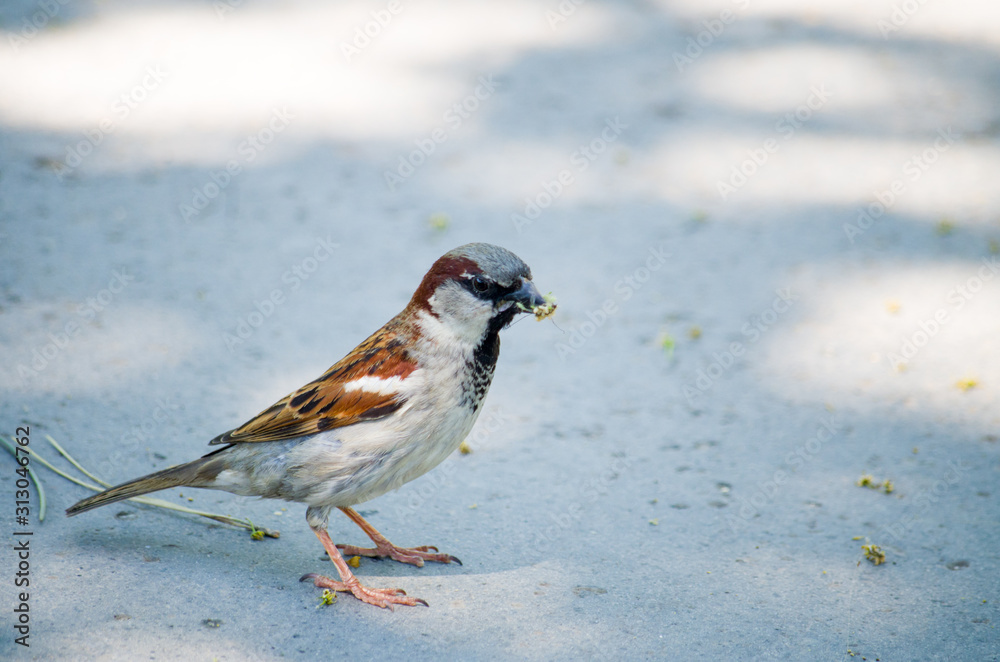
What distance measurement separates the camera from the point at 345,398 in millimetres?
3486

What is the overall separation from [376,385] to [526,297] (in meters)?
0.67

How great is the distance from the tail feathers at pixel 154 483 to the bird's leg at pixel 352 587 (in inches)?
19.8

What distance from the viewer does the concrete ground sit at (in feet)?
11.3

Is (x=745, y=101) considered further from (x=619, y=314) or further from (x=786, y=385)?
(x=786, y=385)

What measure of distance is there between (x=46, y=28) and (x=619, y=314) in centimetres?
644

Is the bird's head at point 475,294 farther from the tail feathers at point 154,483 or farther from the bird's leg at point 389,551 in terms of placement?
the tail feathers at point 154,483

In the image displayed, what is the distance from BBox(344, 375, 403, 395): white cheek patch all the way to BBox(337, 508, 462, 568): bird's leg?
23.6 inches

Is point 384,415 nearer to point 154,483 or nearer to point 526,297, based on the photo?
point 526,297

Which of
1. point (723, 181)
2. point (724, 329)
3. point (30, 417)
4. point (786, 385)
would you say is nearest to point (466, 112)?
point (723, 181)

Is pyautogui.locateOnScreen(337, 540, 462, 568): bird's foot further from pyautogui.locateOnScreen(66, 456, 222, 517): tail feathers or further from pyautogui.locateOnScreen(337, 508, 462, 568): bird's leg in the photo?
pyautogui.locateOnScreen(66, 456, 222, 517): tail feathers

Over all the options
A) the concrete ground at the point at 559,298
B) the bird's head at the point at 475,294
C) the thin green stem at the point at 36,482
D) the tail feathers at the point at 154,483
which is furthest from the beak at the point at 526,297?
the thin green stem at the point at 36,482

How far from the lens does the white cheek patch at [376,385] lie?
11.1 feet

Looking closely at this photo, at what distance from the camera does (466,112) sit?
26.2 feet

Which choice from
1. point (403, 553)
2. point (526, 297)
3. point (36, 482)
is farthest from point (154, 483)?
point (526, 297)
